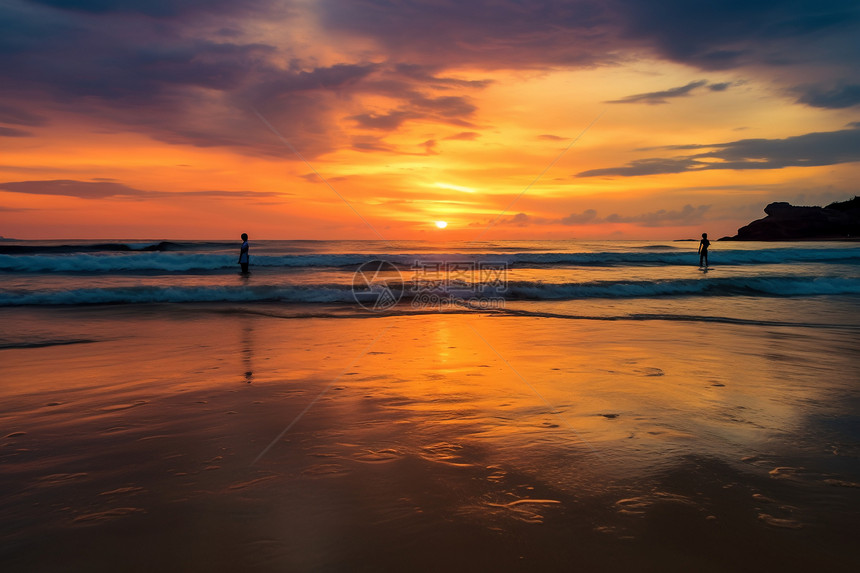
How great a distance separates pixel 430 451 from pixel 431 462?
0.22 metres

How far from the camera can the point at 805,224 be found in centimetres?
8294

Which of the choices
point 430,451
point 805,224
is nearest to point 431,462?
point 430,451

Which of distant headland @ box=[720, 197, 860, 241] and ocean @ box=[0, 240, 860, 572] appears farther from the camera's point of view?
distant headland @ box=[720, 197, 860, 241]

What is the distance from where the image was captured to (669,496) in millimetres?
3014

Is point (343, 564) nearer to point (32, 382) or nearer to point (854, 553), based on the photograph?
point (854, 553)

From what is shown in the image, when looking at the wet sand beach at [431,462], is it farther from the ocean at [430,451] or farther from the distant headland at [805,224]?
the distant headland at [805,224]

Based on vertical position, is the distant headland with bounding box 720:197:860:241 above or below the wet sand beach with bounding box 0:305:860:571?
above

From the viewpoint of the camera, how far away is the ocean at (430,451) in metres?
2.53

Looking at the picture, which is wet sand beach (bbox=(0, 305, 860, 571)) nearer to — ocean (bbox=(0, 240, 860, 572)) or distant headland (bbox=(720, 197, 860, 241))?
ocean (bbox=(0, 240, 860, 572))

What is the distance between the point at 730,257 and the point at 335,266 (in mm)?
32285

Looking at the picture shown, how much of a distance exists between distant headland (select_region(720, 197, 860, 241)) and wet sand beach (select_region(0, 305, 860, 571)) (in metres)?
92.1

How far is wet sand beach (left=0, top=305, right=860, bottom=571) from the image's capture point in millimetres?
2506

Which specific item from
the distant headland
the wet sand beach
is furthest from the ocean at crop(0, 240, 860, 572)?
the distant headland

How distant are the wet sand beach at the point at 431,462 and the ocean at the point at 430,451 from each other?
20 millimetres
